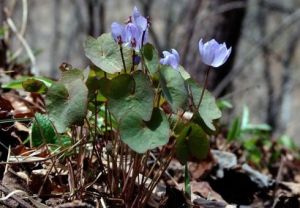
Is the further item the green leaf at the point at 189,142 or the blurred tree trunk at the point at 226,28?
the blurred tree trunk at the point at 226,28

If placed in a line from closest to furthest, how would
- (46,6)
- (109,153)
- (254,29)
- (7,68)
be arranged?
(109,153) < (7,68) < (254,29) < (46,6)

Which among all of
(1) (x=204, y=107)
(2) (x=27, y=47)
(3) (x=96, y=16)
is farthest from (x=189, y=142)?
(3) (x=96, y=16)

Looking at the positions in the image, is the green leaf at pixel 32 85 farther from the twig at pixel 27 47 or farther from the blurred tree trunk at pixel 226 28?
the blurred tree trunk at pixel 226 28

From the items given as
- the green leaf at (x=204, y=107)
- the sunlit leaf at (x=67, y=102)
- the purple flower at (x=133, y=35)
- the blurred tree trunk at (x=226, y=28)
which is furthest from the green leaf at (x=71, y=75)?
the blurred tree trunk at (x=226, y=28)

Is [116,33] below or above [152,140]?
above

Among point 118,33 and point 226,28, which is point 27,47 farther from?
point 226,28

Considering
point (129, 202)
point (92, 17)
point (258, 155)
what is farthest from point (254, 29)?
point (129, 202)

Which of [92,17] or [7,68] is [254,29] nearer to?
[92,17]
